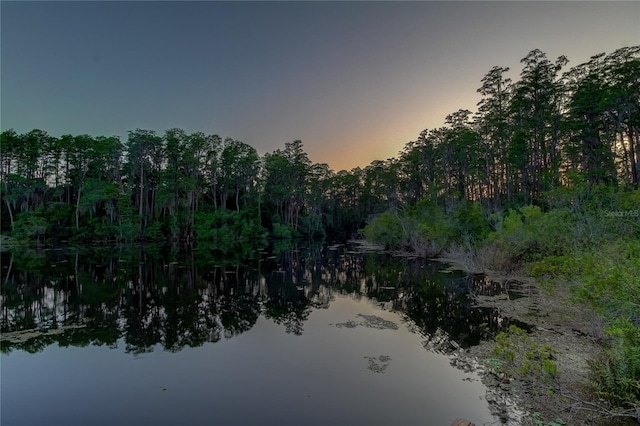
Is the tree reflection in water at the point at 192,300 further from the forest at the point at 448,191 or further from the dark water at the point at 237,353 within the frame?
the forest at the point at 448,191

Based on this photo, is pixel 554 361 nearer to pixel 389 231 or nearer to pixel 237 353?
pixel 237 353

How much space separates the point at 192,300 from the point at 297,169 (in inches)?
1772

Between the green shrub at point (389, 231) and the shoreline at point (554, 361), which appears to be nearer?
the shoreline at point (554, 361)

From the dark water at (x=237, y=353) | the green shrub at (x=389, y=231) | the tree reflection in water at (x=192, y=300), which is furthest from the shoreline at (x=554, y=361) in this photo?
the green shrub at (x=389, y=231)

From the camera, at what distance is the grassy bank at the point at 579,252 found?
4.31 metres

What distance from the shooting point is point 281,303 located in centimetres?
1223

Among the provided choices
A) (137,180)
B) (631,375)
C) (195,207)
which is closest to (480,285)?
(631,375)

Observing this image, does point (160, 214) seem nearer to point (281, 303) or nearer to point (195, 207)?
point (195, 207)

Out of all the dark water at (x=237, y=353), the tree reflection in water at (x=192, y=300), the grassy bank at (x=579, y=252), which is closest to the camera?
the grassy bank at (x=579, y=252)

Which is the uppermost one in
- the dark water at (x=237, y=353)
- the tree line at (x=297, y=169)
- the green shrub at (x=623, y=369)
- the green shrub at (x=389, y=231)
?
the tree line at (x=297, y=169)

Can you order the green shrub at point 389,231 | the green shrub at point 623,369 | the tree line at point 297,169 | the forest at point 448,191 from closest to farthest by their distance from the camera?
the green shrub at point 623,369 → the forest at point 448,191 → the tree line at point 297,169 → the green shrub at point 389,231

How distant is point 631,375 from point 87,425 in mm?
7113

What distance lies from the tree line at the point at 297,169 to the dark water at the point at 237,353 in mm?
14392

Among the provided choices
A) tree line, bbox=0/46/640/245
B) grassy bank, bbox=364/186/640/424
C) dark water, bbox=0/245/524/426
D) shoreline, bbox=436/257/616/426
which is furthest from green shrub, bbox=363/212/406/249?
shoreline, bbox=436/257/616/426
